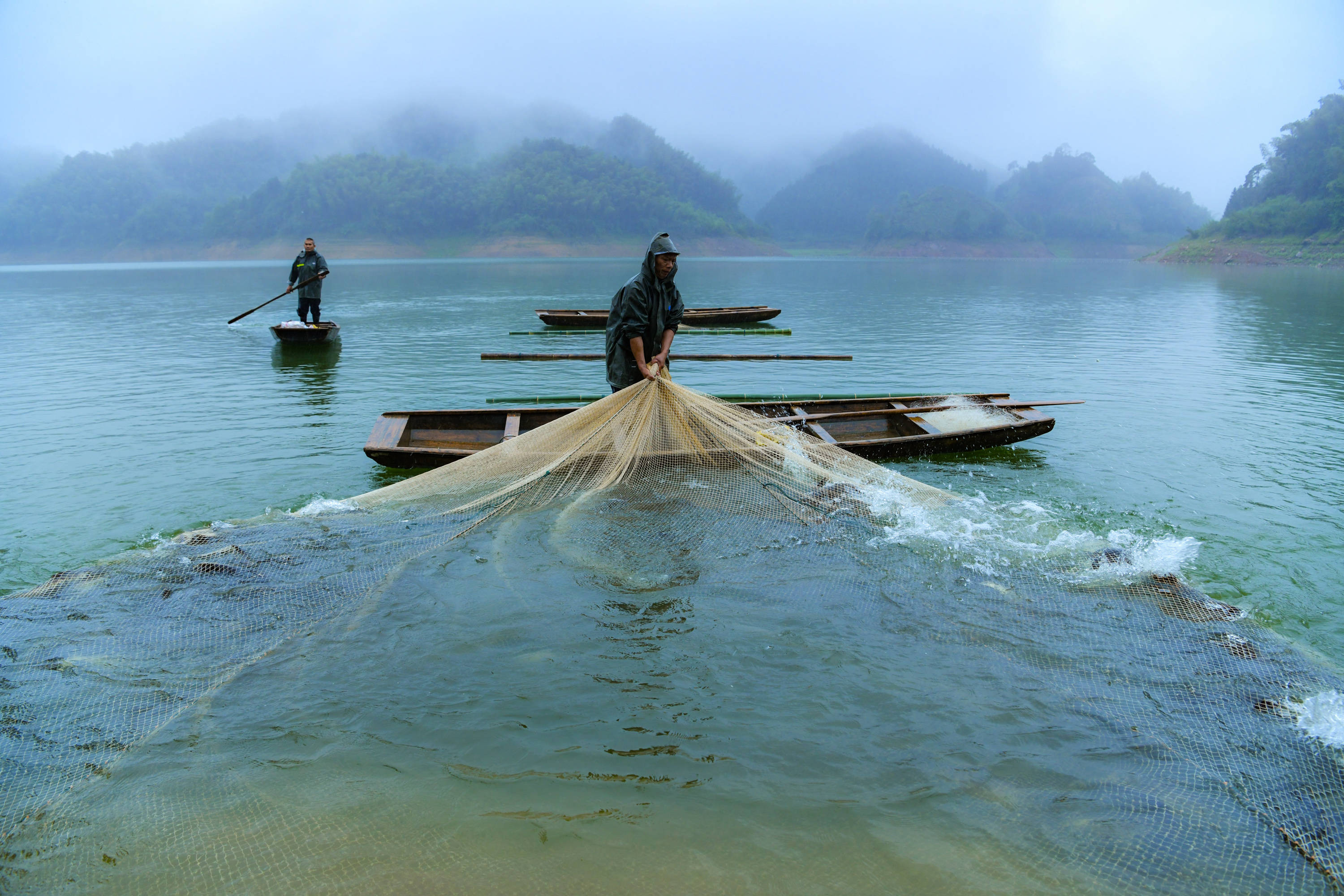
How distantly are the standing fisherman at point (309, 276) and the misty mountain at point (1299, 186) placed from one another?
93.3 m

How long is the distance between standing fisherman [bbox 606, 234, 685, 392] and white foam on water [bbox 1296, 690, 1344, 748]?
12.7 ft

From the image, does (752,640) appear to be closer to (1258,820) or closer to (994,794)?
(994,794)

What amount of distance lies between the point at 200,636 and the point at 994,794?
3523 mm

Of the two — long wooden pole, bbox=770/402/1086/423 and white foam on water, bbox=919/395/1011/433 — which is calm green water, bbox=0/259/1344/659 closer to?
white foam on water, bbox=919/395/1011/433

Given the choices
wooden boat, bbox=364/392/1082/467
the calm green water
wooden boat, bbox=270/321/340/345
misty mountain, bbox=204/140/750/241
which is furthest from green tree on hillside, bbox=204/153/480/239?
wooden boat, bbox=364/392/1082/467

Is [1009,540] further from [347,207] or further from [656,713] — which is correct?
[347,207]

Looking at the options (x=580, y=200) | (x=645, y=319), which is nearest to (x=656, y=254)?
(x=645, y=319)

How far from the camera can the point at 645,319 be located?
5.96 m

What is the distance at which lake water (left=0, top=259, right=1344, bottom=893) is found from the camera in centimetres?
272

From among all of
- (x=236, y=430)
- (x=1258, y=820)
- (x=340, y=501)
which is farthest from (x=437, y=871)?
(x=236, y=430)

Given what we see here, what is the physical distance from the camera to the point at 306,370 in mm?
13273

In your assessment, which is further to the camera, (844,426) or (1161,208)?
(1161,208)

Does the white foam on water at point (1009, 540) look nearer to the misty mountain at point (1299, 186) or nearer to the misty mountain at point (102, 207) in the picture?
the misty mountain at point (1299, 186)

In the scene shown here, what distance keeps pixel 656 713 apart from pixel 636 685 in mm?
221
